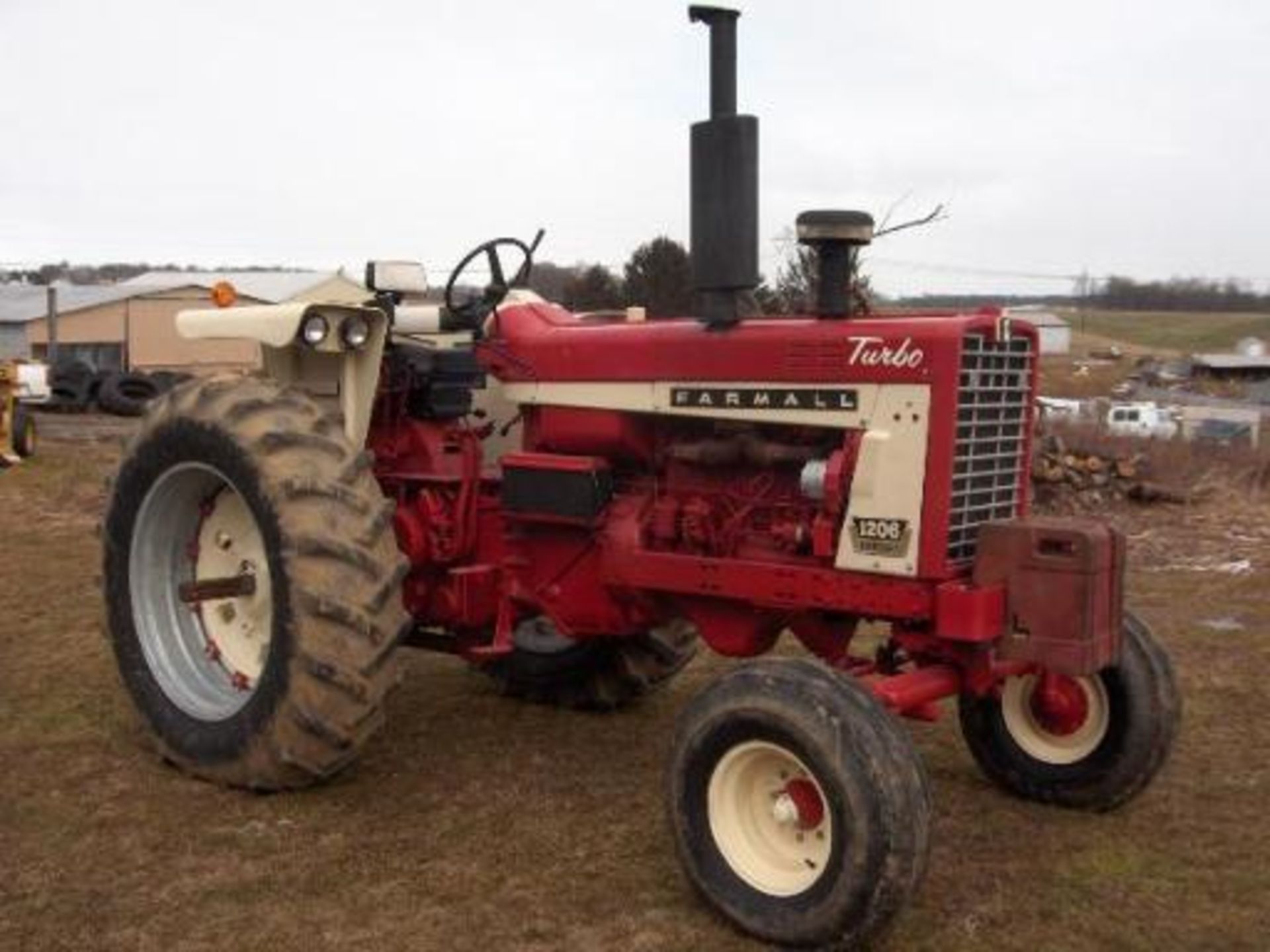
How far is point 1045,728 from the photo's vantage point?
203 inches

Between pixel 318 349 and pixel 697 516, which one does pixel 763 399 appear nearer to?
pixel 697 516

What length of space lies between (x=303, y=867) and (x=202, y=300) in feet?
110

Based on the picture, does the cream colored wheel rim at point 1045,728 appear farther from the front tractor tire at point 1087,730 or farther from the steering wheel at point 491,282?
the steering wheel at point 491,282

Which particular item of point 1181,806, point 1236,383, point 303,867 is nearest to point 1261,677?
point 1181,806

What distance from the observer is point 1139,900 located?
4297 millimetres

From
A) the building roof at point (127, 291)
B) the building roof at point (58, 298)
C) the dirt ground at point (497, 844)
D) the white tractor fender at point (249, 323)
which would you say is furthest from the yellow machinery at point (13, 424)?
the building roof at point (58, 298)

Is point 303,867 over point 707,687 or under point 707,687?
under

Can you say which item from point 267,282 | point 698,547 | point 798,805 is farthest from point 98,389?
point 267,282

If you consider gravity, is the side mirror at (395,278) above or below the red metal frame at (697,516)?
above

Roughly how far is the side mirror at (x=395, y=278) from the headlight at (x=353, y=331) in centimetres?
41

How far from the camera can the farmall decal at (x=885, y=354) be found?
14.0ft

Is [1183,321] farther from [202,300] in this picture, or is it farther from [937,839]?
[937,839]

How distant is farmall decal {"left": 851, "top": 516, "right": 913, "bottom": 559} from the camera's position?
4.29 m

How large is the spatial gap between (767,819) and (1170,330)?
9976 cm
